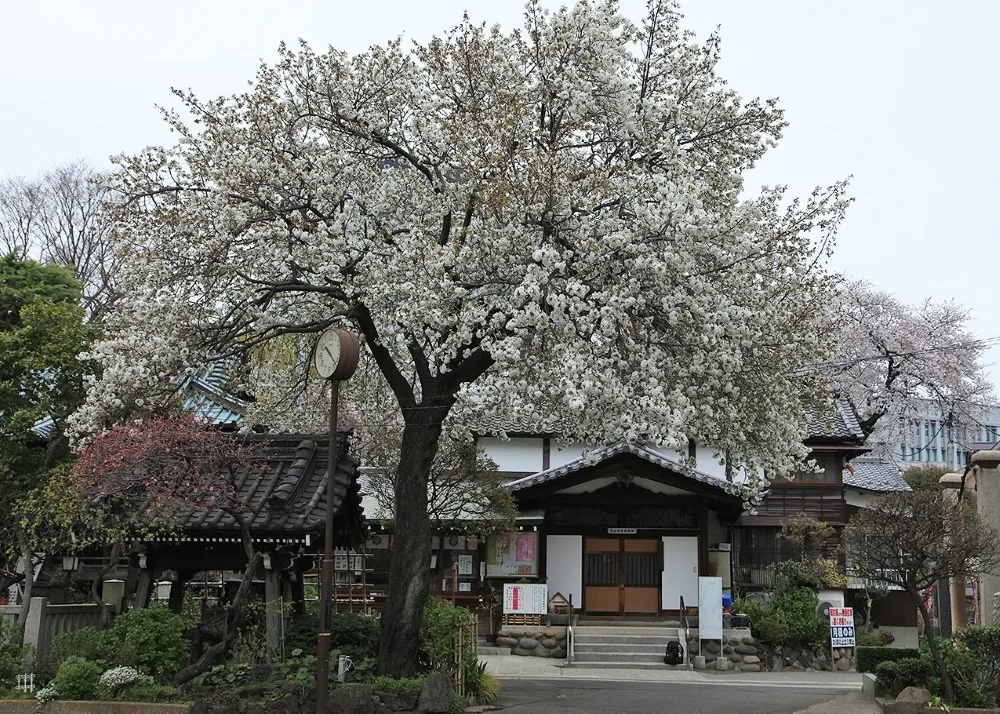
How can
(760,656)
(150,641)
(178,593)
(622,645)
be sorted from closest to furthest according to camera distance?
(150,641) < (178,593) < (760,656) < (622,645)

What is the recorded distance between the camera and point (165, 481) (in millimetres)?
14719

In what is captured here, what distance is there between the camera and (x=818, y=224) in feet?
47.8

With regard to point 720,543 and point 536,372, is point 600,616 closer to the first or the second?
point 720,543

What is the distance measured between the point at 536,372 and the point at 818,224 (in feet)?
16.6

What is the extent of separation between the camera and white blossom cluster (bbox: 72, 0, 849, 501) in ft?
43.4

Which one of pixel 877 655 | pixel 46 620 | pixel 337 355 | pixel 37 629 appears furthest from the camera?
pixel 877 655

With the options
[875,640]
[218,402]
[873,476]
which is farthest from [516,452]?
[873,476]

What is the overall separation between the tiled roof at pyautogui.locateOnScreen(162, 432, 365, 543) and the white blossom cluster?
6.87ft

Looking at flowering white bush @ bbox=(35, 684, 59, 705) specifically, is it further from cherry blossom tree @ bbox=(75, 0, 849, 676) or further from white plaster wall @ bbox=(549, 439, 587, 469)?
white plaster wall @ bbox=(549, 439, 587, 469)

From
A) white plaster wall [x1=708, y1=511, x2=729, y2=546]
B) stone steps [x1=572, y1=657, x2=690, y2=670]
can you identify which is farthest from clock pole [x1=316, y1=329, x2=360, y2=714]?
white plaster wall [x1=708, y1=511, x2=729, y2=546]

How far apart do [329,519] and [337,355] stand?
217 centimetres

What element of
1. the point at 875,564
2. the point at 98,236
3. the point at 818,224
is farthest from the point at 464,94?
the point at 98,236

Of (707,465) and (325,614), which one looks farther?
(707,465)

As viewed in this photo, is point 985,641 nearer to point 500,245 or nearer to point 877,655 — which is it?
point 877,655
